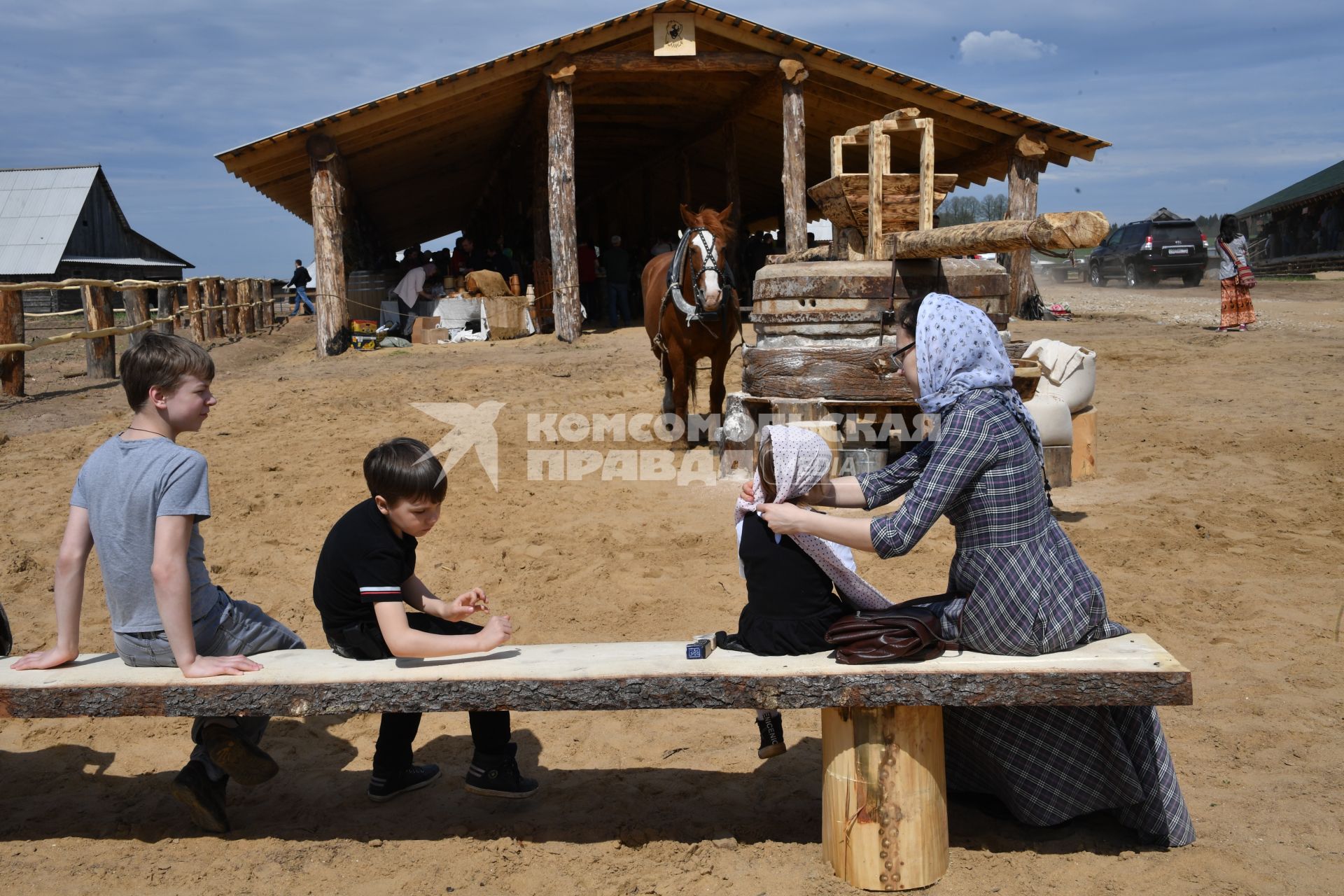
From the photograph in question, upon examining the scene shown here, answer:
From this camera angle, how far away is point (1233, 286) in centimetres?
1342

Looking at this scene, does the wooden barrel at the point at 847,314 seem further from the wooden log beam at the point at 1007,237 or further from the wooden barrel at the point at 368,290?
the wooden barrel at the point at 368,290

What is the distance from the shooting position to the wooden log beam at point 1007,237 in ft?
13.8

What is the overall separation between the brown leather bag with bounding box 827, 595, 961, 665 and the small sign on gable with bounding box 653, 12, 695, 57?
1240 centimetres

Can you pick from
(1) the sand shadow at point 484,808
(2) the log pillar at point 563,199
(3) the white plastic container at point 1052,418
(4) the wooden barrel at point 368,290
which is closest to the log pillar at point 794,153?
(2) the log pillar at point 563,199

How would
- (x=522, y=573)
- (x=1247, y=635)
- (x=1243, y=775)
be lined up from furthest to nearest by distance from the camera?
1. (x=522, y=573)
2. (x=1247, y=635)
3. (x=1243, y=775)

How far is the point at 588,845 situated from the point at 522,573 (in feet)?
9.26

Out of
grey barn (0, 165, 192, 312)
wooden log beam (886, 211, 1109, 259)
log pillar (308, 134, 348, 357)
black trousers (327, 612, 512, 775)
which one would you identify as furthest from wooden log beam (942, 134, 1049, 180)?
grey barn (0, 165, 192, 312)

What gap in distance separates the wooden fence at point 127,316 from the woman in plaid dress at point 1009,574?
34.6 ft

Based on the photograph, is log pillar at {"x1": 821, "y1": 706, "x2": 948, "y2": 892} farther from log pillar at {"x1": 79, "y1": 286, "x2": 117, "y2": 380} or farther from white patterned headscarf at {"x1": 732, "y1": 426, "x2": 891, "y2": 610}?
log pillar at {"x1": 79, "y1": 286, "x2": 117, "y2": 380}

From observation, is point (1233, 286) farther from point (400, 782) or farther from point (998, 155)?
point (400, 782)

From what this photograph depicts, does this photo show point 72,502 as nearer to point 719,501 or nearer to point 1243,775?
point 1243,775

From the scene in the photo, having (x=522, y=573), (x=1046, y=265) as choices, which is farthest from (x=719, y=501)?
(x=1046, y=265)

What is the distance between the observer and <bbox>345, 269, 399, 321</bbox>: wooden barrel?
639 inches

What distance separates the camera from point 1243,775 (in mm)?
3430
